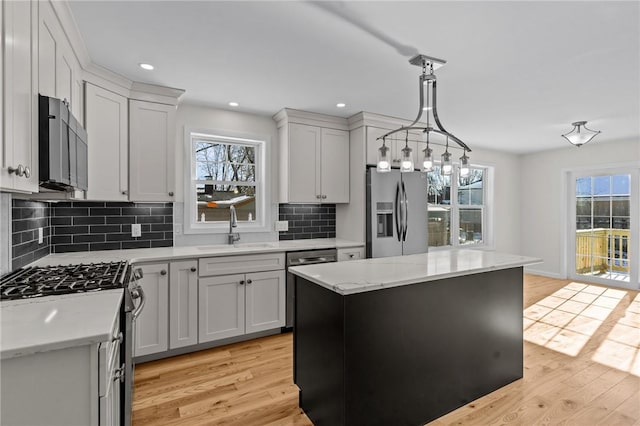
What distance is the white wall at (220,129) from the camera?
348 centimetres

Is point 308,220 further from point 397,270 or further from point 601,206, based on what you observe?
point 601,206

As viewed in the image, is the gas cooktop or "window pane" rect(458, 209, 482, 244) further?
"window pane" rect(458, 209, 482, 244)

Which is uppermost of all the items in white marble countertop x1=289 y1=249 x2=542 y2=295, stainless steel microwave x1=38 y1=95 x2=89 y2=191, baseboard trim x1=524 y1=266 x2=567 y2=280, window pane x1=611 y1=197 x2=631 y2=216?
stainless steel microwave x1=38 y1=95 x2=89 y2=191

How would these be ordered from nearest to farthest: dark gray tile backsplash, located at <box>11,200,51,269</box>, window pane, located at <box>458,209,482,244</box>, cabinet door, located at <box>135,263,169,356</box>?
1. dark gray tile backsplash, located at <box>11,200,51,269</box>
2. cabinet door, located at <box>135,263,169,356</box>
3. window pane, located at <box>458,209,482,244</box>

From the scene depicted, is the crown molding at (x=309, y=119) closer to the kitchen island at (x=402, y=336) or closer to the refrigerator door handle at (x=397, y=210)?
the refrigerator door handle at (x=397, y=210)

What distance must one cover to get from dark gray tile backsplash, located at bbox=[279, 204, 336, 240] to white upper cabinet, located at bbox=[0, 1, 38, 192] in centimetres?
271

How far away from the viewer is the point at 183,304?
289 cm

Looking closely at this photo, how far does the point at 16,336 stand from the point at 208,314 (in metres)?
2.02

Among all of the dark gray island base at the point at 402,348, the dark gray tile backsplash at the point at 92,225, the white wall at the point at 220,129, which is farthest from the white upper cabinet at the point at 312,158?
the dark gray island base at the point at 402,348

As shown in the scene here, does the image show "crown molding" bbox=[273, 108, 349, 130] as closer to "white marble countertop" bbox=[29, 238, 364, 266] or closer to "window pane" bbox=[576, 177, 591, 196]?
"white marble countertop" bbox=[29, 238, 364, 266]

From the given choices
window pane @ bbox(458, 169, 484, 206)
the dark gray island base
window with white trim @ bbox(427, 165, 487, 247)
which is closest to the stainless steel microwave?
the dark gray island base

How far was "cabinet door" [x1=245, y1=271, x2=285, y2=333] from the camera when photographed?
3.20 m

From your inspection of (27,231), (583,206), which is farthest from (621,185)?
(27,231)

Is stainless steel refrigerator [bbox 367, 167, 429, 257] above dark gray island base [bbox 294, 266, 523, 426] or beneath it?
above
